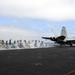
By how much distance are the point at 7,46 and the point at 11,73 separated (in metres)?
47.6

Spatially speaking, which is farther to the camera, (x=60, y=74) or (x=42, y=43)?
(x=42, y=43)

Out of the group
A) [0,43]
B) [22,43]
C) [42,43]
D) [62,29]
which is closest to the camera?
[0,43]

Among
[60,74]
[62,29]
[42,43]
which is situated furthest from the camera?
[62,29]

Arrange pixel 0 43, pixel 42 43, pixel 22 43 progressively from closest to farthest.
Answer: pixel 0 43, pixel 22 43, pixel 42 43

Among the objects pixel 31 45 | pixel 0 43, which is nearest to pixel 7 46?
pixel 0 43

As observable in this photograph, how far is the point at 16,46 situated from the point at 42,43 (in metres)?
19.5

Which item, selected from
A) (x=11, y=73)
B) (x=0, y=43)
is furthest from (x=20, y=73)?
(x=0, y=43)

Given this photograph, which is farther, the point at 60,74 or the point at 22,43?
the point at 22,43

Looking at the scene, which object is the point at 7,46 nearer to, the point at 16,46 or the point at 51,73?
the point at 16,46

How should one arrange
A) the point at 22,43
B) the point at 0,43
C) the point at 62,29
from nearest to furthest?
1. the point at 0,43
2. the point at 22,43
3. the point at 62,29

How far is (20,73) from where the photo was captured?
1298cm

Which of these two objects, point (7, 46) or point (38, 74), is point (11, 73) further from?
point (7, 46)

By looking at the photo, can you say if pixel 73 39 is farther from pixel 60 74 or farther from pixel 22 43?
pixel 60 74

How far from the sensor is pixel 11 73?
12977mm
